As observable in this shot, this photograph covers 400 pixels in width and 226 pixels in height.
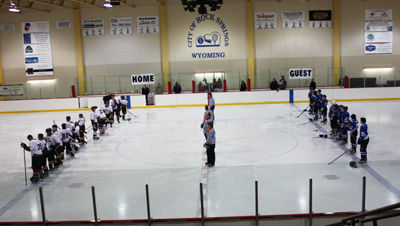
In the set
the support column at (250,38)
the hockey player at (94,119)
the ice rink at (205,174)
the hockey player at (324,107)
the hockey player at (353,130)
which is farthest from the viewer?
the support column at (250,38)

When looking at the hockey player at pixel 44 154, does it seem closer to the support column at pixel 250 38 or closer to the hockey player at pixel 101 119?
the hockey player at pixel 101 119

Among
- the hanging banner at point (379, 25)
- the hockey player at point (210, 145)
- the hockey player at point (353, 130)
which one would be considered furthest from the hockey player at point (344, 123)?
the hanging banner at point (379, 25)

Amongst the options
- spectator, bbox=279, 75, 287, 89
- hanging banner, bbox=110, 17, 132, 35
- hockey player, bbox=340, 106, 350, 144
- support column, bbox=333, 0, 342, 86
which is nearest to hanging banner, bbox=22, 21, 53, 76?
hanging banner, bbox=110, 17, 132, 35

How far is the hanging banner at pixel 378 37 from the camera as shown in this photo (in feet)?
83.7

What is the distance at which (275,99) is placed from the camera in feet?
73.8

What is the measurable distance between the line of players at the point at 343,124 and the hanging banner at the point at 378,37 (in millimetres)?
11675

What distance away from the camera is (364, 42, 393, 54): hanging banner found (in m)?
25.6

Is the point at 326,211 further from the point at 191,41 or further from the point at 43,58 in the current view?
the point at 43,58

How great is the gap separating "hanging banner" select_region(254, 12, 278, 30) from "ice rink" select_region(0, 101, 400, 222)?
39.4ft

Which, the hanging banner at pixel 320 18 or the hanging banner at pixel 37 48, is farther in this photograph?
the hanging banner at pixel 37 48

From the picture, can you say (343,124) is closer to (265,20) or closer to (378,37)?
(265,20)

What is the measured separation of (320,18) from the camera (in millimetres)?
25656

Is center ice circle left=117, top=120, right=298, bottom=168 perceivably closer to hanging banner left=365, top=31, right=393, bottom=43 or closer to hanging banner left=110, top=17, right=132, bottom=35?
hanging banner left=110, top=17, right=132, bottom=35

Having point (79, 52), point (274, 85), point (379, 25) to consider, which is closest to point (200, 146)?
point (274, 85)
